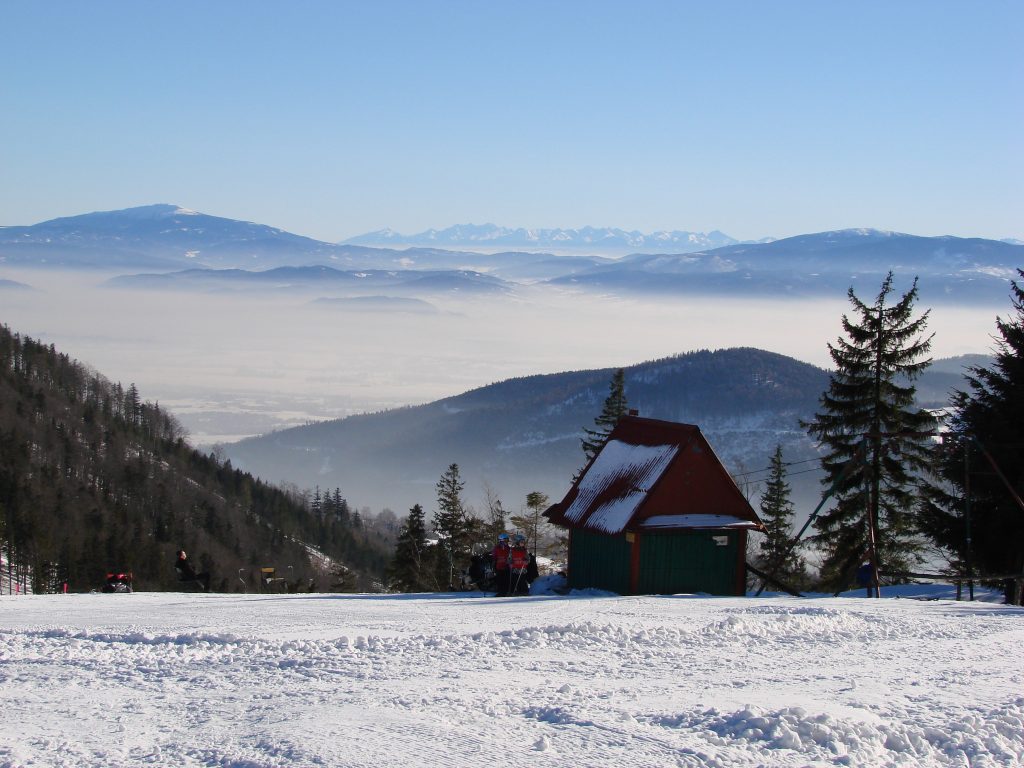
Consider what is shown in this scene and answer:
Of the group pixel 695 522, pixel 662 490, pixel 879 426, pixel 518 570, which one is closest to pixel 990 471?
pixel 879 426

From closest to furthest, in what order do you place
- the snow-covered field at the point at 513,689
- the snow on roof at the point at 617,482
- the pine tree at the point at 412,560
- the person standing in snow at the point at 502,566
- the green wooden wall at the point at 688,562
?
the snow-covered field at the point at 513,689, the person standing in snow at the point at 502,566, the green wooden wall at the point at 688,562, the snow on roof at the point at 617,482, the pine tree at the point at 412,560

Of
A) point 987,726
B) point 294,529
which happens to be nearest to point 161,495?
point 294,529

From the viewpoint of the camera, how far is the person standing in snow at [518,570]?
23297 millimetres

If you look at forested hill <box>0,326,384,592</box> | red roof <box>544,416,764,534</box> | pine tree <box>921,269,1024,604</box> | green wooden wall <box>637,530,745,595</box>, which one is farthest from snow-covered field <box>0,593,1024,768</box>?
forested hill <box>0,326,384,592</box>

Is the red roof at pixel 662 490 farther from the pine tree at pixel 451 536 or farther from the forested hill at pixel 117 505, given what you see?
the forested hill at pixel 117 505

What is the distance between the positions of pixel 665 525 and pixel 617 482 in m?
2.49

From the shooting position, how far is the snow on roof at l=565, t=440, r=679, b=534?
2569cm

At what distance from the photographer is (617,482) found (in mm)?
27062

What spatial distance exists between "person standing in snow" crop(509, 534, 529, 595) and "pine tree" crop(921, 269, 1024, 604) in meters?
11.1

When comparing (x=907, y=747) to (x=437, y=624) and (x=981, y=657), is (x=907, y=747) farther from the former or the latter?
(x=437, y=624)

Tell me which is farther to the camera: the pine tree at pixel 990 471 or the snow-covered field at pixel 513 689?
the pine tree at pixel 990 471

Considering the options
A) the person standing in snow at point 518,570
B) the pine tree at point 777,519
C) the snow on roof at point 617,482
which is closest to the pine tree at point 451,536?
the pine tree at point 777,519

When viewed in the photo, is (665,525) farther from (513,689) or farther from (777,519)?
(777,519)

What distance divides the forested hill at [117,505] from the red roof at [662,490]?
5206cm
